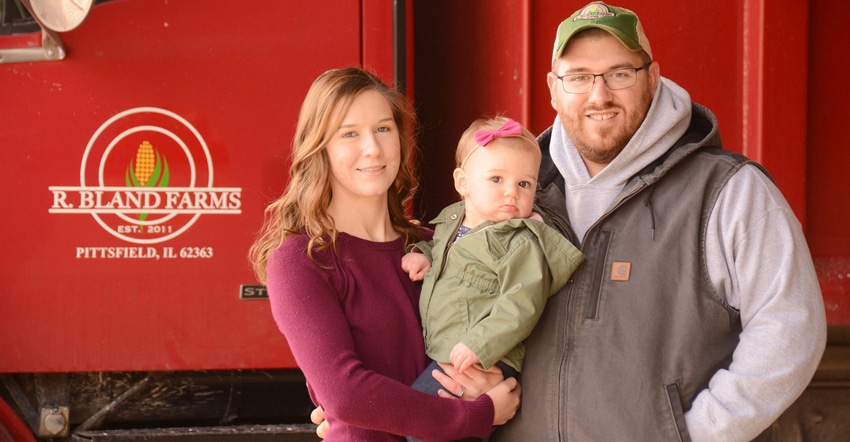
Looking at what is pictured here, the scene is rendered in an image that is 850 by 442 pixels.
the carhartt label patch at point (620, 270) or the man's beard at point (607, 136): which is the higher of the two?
the man's beard at point (607, 136)

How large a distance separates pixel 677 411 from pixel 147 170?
154 centimetres

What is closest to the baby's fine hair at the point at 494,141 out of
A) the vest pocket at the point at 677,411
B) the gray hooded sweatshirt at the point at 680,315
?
the gray hooded sweatshirt at the point at 680,315

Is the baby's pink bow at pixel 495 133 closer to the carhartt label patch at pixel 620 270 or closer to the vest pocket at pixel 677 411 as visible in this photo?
the carhartt label patch at pixel 620 270

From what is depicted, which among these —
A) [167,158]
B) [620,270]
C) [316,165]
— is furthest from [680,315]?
[167,158]

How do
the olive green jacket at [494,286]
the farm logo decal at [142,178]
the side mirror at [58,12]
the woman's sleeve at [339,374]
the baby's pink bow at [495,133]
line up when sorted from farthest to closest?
the farm logo decal at [142,178] → the side mirror at [58,12] → the baby's pink bow at [495,133] → the olive green jacket at [494,286] → the woman's sleeve at [339,374]

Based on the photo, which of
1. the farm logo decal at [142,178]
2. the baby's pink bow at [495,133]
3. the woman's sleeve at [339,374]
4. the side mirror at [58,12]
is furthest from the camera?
the farm logo decal at [142,178]

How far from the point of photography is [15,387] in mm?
2447

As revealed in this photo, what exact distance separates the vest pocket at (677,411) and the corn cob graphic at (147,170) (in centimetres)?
147

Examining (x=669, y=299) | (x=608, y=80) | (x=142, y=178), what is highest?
(x=608, y=80)

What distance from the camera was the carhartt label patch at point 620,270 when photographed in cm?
174

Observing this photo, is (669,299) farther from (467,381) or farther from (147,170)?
(147,170)

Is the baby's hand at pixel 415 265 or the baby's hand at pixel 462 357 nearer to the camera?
the baby's hand at pixel 462 357

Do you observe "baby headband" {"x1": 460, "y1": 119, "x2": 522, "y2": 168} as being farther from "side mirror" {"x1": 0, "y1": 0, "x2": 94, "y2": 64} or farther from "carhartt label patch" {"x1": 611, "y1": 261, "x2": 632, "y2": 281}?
"side mirror" {"x1": 0, "y1": 0, "x2": 94, "y2": 64}

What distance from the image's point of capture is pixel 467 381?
175 cm
